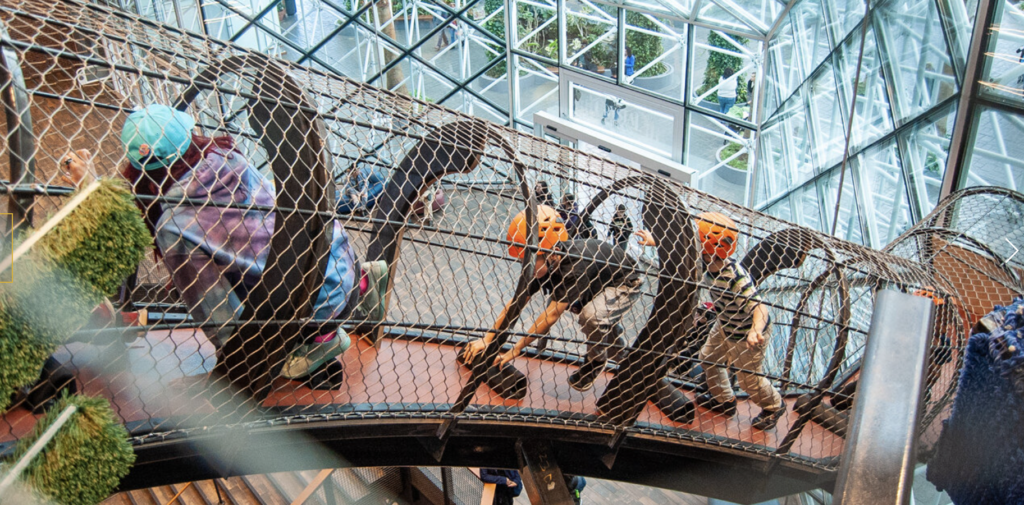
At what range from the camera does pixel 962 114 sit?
3379 millimetres

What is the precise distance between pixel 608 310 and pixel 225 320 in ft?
4.26

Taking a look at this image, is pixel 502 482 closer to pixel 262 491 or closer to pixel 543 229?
pixel 262 491

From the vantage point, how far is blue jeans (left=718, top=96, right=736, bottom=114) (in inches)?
259

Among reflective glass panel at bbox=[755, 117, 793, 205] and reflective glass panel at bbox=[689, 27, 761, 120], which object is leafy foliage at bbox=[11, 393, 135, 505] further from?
reflective glass panel at bbox=[689, 27, 761, 120]

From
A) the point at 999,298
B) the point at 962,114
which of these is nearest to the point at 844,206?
the point at 962,114

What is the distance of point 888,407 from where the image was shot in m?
0.55

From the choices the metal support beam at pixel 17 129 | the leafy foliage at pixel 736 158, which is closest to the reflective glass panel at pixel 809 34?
the leafy foliage at pixel 736 158

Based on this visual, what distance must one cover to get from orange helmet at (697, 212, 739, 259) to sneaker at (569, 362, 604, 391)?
585 mm

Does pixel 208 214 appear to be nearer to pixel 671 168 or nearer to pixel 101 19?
pixel 101 19

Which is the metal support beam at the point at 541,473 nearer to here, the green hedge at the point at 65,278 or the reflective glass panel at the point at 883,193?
the green hedge at the point at 65,278

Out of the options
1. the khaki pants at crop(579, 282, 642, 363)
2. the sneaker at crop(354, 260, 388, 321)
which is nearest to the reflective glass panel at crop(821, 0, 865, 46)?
the khaki pants at crop(579, 282, 642, 363)

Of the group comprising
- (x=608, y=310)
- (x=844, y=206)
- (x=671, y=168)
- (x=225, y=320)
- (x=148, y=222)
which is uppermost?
(x=671, y=168)

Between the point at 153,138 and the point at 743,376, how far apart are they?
6.82 feet

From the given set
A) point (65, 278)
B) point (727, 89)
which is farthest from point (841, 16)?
point (65, 278)
